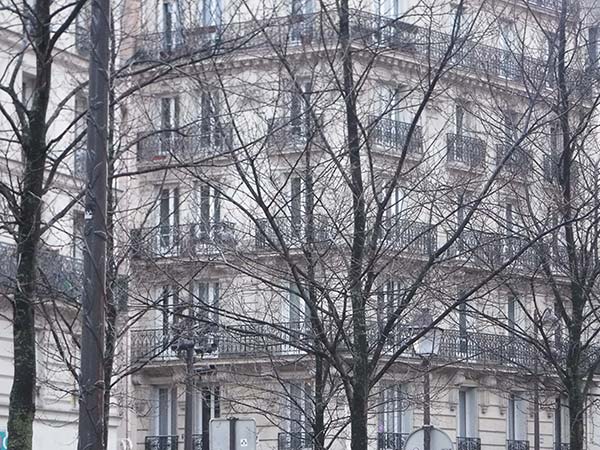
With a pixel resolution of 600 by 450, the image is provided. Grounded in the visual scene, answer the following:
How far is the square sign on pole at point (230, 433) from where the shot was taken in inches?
899

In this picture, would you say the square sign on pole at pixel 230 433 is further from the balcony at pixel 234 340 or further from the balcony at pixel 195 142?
the balcony at pixel 195 142

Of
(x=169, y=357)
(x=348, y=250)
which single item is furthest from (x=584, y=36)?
(x=169, y=357)

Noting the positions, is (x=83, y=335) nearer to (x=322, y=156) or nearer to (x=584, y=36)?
(x=322, y=156)

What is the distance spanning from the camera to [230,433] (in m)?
22.9

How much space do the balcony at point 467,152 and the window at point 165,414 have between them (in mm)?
23217

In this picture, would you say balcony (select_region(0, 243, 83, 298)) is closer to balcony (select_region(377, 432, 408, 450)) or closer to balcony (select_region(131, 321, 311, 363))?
balcony (select_region(131, 321, 311, 363))

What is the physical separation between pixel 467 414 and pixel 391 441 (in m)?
6.41

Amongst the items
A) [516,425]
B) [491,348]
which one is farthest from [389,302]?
[516,425]

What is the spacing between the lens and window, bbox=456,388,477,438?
46844 millimetres

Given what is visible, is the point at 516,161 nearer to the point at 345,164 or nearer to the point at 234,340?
the point at 345,164

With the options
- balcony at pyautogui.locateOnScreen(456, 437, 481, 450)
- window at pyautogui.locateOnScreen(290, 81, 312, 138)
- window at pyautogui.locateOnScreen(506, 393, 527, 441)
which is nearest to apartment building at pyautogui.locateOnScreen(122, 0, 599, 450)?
window at pyautogui.locateOnScreen(290, 81, 312, 138)

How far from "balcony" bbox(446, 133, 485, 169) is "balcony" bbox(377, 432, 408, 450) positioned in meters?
17.2

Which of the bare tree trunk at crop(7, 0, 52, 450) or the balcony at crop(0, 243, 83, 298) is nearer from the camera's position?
the bare tree trunk at crop(7, 0, 52, 450)

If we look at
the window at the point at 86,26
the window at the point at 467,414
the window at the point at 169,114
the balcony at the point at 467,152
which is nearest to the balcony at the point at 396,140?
the balcony at the point at 467,152
